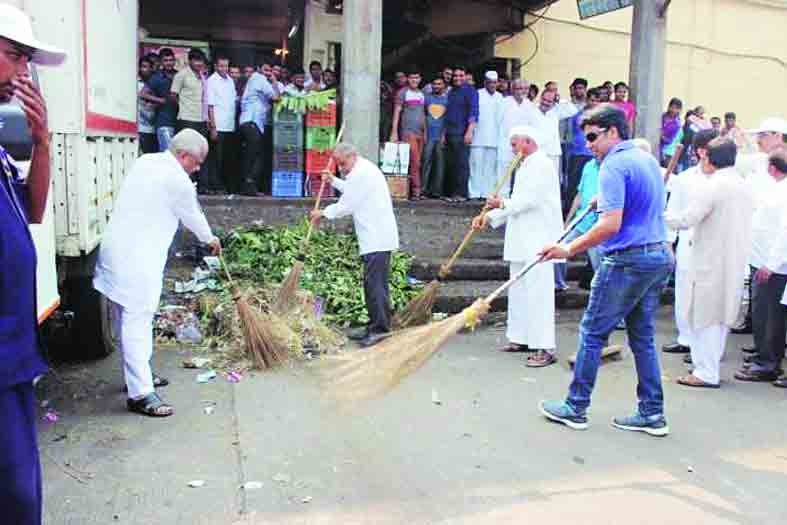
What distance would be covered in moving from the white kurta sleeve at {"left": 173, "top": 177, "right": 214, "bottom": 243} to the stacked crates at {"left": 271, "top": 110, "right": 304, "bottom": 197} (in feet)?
17.4

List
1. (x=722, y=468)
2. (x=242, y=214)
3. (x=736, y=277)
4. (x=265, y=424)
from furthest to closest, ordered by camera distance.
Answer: (x=242, y=214), (x=736, y=277), (x=265, y=424), (x=722, y=468)

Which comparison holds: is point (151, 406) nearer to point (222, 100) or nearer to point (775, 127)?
point (775, 127)

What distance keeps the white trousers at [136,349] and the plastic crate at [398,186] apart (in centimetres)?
592

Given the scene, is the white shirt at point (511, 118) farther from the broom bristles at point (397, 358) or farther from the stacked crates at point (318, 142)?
the broom bristles at point (397, 358)

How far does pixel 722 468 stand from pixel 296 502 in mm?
2405

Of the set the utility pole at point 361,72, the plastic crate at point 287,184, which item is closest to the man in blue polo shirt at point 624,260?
the utility pole at point 361,72

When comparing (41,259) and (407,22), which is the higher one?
(407,22)

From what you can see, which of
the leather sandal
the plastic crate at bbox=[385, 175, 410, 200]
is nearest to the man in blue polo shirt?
the leather sandal

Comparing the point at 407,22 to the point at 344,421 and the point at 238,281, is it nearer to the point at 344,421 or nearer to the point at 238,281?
the point at 238,281

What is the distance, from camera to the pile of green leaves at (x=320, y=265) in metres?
7.50

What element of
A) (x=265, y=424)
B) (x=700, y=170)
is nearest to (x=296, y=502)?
(x=265, y=424)

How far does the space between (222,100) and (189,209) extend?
5.56 metres

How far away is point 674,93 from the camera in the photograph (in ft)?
50.1

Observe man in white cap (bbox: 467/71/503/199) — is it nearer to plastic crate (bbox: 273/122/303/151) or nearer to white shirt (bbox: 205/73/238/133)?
plastic crate (bbox: 273/122/303/151)
